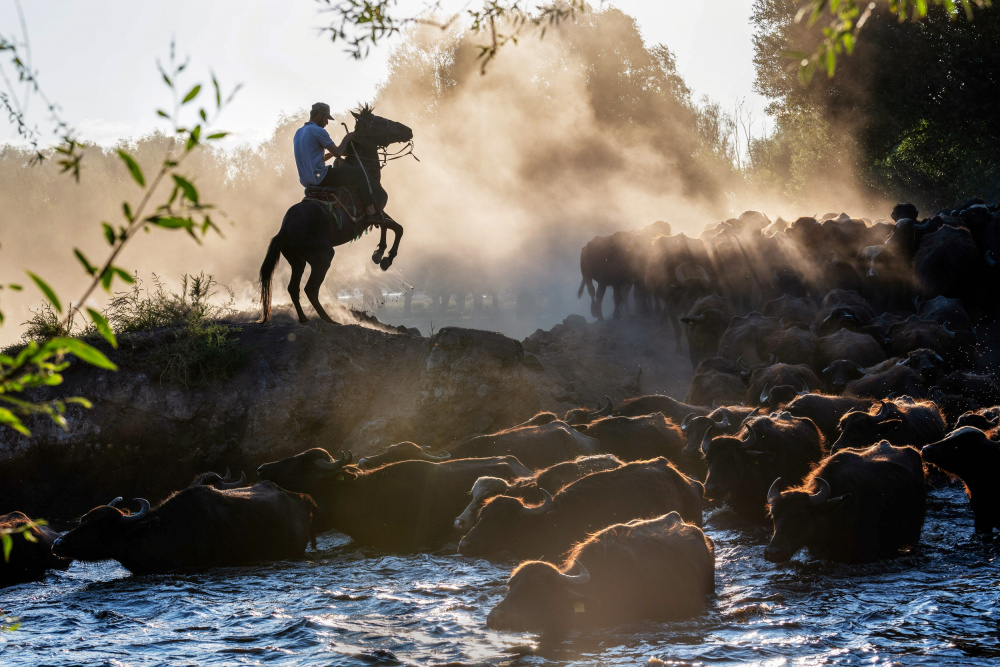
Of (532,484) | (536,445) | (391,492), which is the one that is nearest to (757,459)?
(532,484)

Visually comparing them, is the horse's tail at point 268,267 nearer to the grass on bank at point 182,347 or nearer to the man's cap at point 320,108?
the grass on bank at point 182,347

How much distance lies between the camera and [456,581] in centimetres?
799

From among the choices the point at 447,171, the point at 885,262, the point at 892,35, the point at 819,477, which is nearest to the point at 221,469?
the point at 819,477

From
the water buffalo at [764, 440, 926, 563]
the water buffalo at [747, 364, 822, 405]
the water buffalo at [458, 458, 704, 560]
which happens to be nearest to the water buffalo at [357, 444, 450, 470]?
the water buffalo at [458, 458, 704, 560]

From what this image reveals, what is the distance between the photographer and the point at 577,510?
816 cm

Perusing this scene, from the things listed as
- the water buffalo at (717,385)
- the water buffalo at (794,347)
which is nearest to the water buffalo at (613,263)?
the water buffalo at (794,347)

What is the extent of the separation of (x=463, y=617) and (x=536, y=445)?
4570 millimetres

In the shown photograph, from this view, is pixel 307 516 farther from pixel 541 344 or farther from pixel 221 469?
pixel 541 344

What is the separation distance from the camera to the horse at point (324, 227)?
14.8 metres

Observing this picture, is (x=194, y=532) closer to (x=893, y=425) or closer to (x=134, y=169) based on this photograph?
(x=134, y=169)

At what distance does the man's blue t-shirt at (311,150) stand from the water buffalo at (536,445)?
6.19 meters

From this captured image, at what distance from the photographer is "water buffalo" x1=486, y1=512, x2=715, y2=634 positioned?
6004mm

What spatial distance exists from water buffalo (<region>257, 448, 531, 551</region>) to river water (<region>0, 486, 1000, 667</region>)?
735mm

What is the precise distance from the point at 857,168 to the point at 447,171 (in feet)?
65.2
